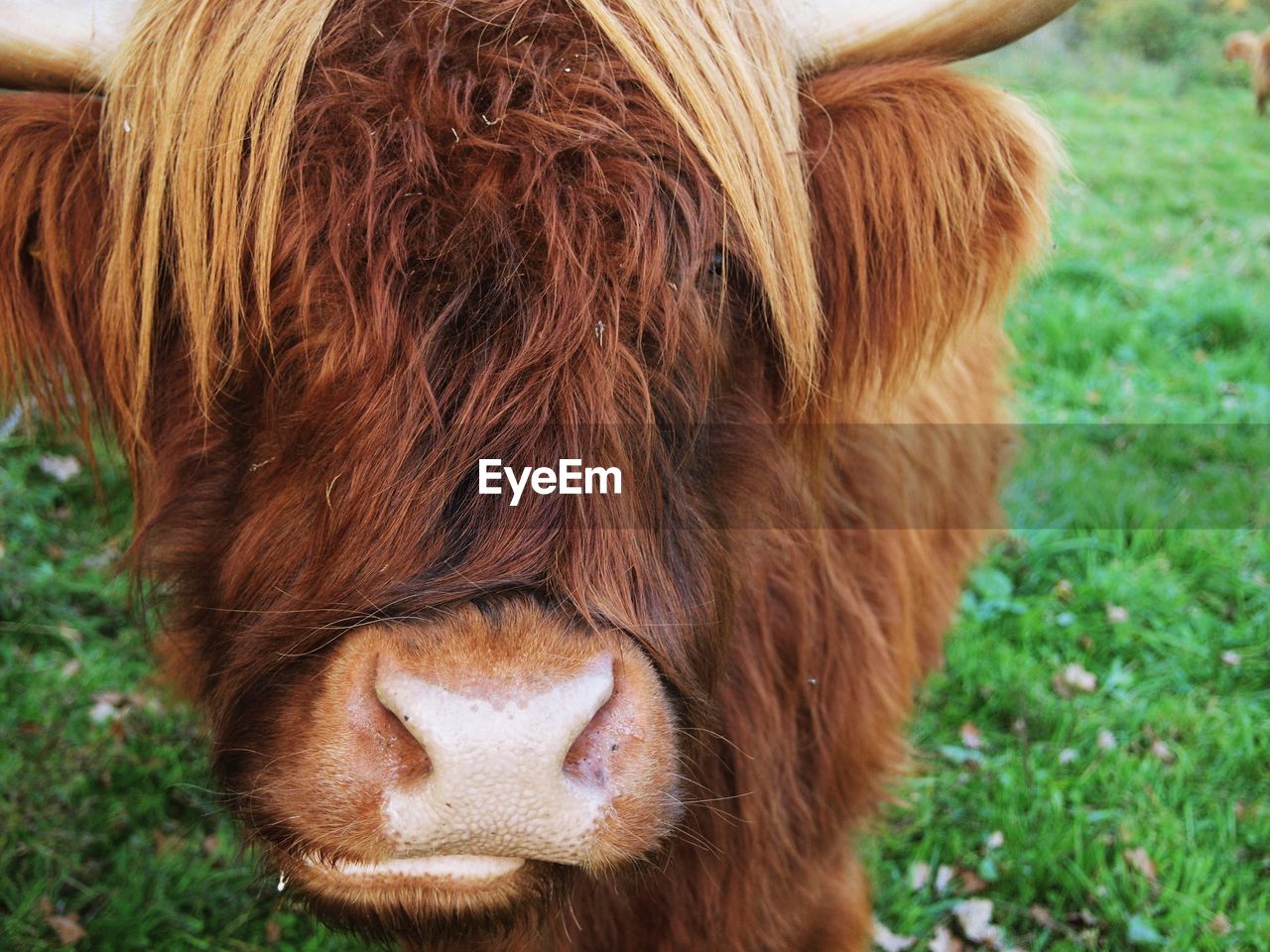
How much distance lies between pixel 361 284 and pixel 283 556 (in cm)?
41

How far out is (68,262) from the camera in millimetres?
1797

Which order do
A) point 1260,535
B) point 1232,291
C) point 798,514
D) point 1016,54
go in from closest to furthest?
1. point 798,514
2. point 1260,535
3. point 1232,291
4. point 1016,54

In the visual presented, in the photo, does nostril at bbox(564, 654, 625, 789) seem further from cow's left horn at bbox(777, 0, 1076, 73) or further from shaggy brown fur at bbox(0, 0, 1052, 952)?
cow's left horn at bbox(777, 0, 1076, 73)

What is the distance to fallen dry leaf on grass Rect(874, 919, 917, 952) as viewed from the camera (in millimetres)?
2951

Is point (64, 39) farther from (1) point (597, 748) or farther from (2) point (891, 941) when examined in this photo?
(2) point (891, 941)

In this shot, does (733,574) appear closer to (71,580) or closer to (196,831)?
(196,831)

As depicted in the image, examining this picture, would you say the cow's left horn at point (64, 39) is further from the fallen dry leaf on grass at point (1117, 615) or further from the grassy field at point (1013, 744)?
the fallen dry leaf on grass at point (1117, 615)

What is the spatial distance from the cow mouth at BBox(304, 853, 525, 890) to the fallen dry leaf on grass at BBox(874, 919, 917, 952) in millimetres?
1850

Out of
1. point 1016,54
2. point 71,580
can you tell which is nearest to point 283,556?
point 71,580

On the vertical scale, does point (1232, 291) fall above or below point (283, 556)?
below

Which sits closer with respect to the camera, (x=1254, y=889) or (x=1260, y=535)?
(x=1254, y=889)

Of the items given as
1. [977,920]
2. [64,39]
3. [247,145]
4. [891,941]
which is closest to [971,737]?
[977,920]

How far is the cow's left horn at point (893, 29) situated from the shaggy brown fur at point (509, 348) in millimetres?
53

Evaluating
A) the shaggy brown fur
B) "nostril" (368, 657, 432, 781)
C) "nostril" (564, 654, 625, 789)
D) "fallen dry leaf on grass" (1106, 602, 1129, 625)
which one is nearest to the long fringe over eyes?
the shaggy brown fur
